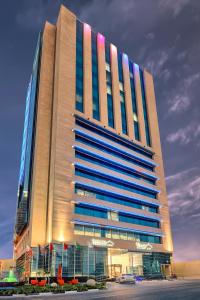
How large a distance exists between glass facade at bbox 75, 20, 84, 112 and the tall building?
29 cm

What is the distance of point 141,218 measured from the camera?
72.6 meters

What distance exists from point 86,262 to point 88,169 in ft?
65.6

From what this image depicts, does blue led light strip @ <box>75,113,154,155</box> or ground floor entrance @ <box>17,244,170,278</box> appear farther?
blue led light strip @ <box>75,113,154,155</box>

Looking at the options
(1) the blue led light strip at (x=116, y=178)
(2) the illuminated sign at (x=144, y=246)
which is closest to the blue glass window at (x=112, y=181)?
(1) the blue led light strip at (x=116, y=178)

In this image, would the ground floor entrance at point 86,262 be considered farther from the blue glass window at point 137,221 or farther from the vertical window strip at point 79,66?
the vertical window strip at point 79,66

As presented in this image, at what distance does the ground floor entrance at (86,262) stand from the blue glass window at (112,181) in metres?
15.7

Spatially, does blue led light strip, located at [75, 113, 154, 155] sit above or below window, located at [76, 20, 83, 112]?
below

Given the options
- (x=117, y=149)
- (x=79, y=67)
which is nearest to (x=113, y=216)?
(x=117, y=149)

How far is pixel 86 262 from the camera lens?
2088 inches

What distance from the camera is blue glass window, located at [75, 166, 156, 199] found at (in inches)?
2471

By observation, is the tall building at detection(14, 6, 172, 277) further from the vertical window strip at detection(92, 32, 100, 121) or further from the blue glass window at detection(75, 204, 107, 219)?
the vertical window strip at detection(92, 32, 100, 121)

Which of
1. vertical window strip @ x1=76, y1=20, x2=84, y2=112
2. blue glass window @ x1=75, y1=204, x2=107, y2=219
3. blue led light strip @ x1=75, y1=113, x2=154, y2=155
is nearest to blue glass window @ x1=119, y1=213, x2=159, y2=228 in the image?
blue glass window @ x1=75, y1=204, x2=107, y2=219

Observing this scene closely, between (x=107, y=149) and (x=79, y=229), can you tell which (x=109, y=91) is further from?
(x=79, y=229)

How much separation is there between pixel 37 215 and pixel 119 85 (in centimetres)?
4759
